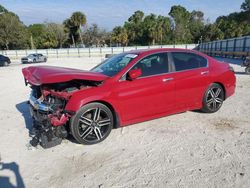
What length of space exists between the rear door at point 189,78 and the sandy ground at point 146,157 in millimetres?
448

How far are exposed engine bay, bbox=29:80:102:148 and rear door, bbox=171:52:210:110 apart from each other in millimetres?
1815

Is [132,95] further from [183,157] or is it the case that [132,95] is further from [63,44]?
[63,44]

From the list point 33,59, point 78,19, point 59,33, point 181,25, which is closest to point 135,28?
point 181,25

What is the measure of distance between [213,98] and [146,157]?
2.85 m

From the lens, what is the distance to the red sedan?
4539mm

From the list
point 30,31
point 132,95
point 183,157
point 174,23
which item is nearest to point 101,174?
point 183,157

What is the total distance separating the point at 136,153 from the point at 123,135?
34.0 inches

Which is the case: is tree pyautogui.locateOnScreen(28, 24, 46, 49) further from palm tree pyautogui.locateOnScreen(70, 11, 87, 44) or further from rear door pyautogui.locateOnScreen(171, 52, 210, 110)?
rear door pyautogui.locateOnScreen(171, 52, 210, 110)

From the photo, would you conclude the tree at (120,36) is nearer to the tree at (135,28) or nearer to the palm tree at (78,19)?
the tree at (135,28)

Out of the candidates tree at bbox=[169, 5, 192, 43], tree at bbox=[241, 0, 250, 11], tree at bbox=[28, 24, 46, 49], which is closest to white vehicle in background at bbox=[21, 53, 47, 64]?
tree at bbox=[28, 24, 46, 49]

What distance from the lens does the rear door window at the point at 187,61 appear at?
567 centimetres

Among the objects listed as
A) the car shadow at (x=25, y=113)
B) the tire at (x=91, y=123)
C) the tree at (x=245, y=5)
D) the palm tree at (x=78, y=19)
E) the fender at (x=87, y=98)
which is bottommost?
the car shadow at (x=25, y=113)

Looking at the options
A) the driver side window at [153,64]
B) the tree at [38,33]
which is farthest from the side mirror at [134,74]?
the tree at [38,33]

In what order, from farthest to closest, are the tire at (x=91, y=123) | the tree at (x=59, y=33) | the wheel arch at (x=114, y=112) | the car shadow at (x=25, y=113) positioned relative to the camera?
the tree at (x=59, y=33)
the car shadow at (x=25, y=113)
the wheel arch at (x=114, y=112)
the tire at (x=91, y=123)
